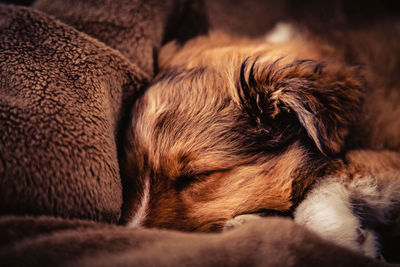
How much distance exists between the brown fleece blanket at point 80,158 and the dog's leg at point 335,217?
1.44 ft

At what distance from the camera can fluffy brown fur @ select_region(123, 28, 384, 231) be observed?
1066mm

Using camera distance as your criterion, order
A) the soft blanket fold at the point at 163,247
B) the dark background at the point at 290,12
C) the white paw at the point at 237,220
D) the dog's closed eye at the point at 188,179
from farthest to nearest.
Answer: the dark background at the point at 290,12, the dog's closed eye at the point at 188,179, the white paw at the point at 237,220, the soft blanket fold at the point at 163,247

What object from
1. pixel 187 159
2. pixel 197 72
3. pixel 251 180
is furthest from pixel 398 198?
pixel 197 72

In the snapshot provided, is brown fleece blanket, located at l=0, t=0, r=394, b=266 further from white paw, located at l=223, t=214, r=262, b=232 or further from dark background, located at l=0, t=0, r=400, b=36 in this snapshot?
dark background, located at l=0, t=0, r=400, b=36

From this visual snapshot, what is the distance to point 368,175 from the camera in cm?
120

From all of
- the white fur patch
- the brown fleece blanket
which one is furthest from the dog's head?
the brown fleece blanket

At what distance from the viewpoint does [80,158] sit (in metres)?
0.84

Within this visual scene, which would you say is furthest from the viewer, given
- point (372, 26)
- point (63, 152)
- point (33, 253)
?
point (372, 26)

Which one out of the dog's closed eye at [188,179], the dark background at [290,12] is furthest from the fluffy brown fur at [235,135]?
the dark background at [290,12]

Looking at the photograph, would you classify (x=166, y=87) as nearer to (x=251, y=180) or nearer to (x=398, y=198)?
(x=251, y=180)

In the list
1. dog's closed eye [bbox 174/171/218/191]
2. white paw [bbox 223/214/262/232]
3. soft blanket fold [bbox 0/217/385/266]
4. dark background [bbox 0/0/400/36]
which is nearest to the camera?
soft blanket fold [bbox 0/217/385/266]

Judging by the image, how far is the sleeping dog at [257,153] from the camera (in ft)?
3.48

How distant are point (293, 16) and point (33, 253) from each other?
1.91m

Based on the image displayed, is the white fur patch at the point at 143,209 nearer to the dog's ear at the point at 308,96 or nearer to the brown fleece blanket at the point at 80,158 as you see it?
the brown fleece blanket at the point at 80,158
